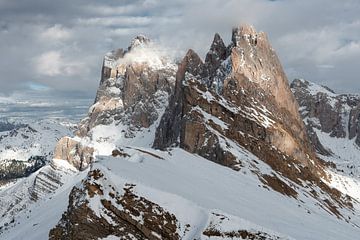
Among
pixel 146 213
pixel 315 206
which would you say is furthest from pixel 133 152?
pixel 315 206

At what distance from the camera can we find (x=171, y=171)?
226 feet

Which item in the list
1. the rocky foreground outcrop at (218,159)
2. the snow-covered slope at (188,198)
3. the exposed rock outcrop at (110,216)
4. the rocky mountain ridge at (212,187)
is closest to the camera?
the exposed rock outcrop at (110,216)

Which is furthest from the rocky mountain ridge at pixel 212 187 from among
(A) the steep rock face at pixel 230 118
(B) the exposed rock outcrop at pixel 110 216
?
(A) the steep rock face at pixel 230 118

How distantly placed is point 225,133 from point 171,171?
56.4 meters

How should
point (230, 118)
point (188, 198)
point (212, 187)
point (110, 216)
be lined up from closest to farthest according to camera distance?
point (110, 216) → point (188, 198) → point (212, 187) → point (230, 118)

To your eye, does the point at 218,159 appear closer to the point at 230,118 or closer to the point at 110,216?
the point at 230,118

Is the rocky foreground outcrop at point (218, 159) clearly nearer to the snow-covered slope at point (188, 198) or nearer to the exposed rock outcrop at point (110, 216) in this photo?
the exposed rock outcrop at point (110, 216)

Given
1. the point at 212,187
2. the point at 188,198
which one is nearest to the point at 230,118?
the point at 212,187

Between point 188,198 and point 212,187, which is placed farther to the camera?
point 212,187

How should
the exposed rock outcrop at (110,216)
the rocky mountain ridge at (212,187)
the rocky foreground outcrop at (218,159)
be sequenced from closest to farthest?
1. the exposed rock outcrop at (110,216)
2. the rocky foreground outcrop at (218,159)
3. the rocky mountain ridge at (212,187)

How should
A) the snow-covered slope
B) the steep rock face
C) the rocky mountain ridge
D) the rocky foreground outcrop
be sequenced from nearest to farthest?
the rocky foreground outcrop < the rocky mountain ridge < the snow-covered slope < the steep rock face

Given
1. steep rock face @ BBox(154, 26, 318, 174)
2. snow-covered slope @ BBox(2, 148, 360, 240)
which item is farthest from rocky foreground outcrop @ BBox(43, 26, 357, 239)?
snow-covered slope @ BBox(2, 148, 360, 240)

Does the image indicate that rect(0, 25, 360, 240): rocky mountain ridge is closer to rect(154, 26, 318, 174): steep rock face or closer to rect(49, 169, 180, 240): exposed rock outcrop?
rect(49, 169, 180, 240): exposed rock outcrop

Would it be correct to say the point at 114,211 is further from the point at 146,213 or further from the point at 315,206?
the point at 315,206
